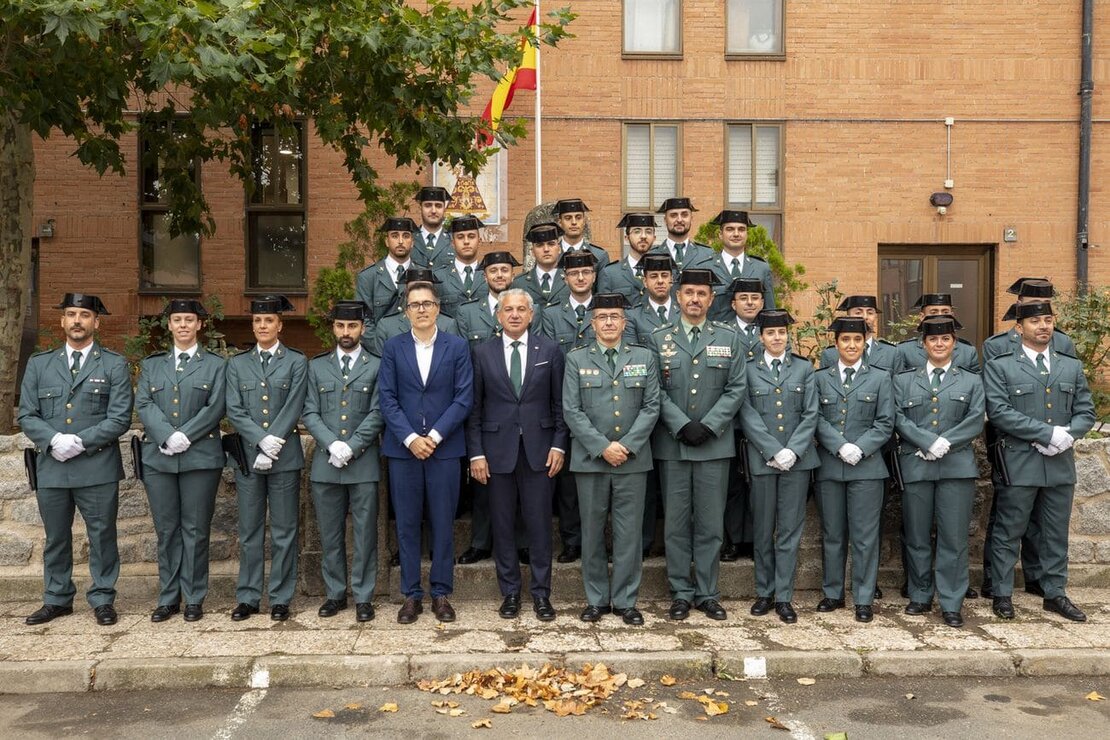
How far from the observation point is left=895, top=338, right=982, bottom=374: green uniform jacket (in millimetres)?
7101

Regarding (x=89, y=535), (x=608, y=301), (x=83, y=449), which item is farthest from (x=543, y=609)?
(x=83, y=449)

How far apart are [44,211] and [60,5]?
25.8 feet

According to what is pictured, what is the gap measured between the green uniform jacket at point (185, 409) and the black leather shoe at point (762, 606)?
11.8 feet

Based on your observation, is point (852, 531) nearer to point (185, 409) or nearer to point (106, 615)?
point (185, 409)

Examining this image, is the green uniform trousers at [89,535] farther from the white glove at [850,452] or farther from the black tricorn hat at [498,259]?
the white glove at [850,452]

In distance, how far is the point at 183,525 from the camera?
6.57 metres

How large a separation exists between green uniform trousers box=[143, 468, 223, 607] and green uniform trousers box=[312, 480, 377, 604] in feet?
2.33

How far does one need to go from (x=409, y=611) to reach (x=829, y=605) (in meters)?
2.74

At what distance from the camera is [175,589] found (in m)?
6.64

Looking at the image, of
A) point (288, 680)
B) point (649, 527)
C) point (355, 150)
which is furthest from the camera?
point (355, 150)

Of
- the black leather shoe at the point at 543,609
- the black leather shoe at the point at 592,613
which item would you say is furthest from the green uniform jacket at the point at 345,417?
the black leather shoe at the point at 592,613

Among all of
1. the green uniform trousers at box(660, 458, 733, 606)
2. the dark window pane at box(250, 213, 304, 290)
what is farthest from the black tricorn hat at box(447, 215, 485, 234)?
the dark window pane at box(250, 213, 304, 290)

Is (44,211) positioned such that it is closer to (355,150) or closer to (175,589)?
(355,150)

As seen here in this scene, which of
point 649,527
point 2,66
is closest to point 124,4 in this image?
point 2,66
